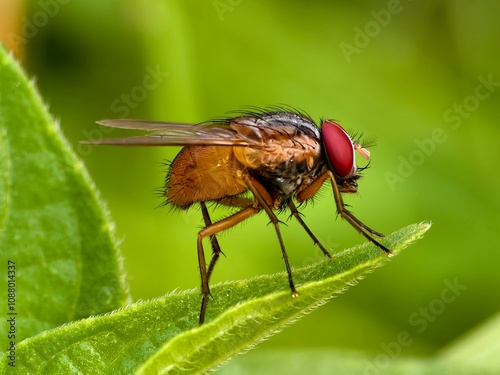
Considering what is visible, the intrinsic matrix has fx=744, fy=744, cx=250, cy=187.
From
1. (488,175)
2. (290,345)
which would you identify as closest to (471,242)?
(488,175)

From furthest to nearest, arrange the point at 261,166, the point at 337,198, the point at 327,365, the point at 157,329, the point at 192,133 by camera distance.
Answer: the point at 327,365
the point at 261,166
the point at 337,198
the point at 192,133
the point at 157,329

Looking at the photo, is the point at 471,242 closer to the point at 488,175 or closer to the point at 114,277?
the point at 488,175

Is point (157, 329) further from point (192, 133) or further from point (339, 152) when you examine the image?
point (339, 152)

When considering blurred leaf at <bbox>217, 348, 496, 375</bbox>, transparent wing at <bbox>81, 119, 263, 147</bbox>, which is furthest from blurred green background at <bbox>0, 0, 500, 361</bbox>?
transparent wing at <bbox>81, 119, 263, 147</bbox>

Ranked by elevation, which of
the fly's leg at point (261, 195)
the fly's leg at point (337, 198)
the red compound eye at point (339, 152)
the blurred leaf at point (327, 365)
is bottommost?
the blurred leaf at point (327, 365)

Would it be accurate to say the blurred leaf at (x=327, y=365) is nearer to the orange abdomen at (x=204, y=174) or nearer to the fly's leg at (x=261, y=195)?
the fly's leg at (x=261, y=195)

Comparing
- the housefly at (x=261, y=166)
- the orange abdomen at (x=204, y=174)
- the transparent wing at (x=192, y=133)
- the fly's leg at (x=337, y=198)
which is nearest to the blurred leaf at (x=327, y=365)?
the housefly at (x=261, y=166)

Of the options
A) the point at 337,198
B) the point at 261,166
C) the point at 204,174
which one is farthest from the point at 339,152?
the point at 204,174
